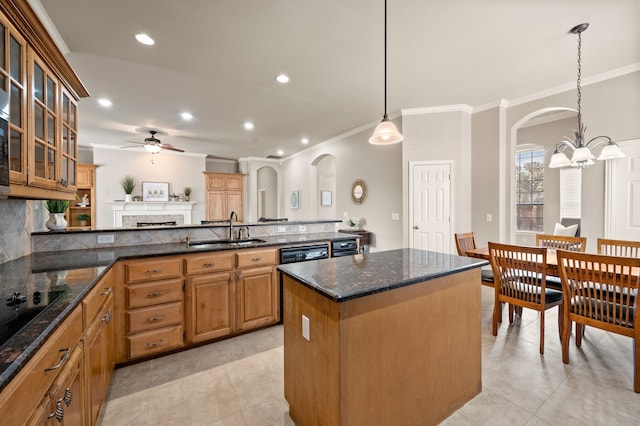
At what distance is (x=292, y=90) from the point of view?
12.9 ft

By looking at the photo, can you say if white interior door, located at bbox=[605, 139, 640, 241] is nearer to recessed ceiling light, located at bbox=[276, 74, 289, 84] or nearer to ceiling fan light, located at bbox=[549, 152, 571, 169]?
ceiling fan light, located at bbox=[549, 152, 571, 169]

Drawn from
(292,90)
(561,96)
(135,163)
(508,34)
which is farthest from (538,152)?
(135,163)

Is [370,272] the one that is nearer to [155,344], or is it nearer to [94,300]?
[94,300]

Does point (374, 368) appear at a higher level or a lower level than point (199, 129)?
lower

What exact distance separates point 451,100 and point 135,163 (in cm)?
743

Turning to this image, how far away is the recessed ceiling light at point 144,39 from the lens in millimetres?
2615

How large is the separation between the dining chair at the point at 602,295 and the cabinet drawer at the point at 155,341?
3311mm

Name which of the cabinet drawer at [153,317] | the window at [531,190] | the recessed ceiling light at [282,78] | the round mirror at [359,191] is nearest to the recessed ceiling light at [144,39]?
the recessed ceiling light at [282,78]

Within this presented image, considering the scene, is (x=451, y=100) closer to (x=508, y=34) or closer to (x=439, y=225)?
(x=508, y=34)

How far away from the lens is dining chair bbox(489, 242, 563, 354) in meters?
2.49

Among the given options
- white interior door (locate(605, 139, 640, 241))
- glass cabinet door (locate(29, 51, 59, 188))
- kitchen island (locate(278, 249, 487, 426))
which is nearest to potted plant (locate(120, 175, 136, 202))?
glass cabinet door (locate(29, 51, 59, 188))

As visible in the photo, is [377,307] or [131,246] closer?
[377,307]

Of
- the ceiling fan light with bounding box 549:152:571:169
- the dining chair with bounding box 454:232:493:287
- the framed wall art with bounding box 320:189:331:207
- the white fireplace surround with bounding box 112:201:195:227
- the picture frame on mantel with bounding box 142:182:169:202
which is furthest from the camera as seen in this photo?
the framed wall art with bounding box 320:189:331:207

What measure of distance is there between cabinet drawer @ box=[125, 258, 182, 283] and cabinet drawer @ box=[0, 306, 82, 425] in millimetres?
1163
